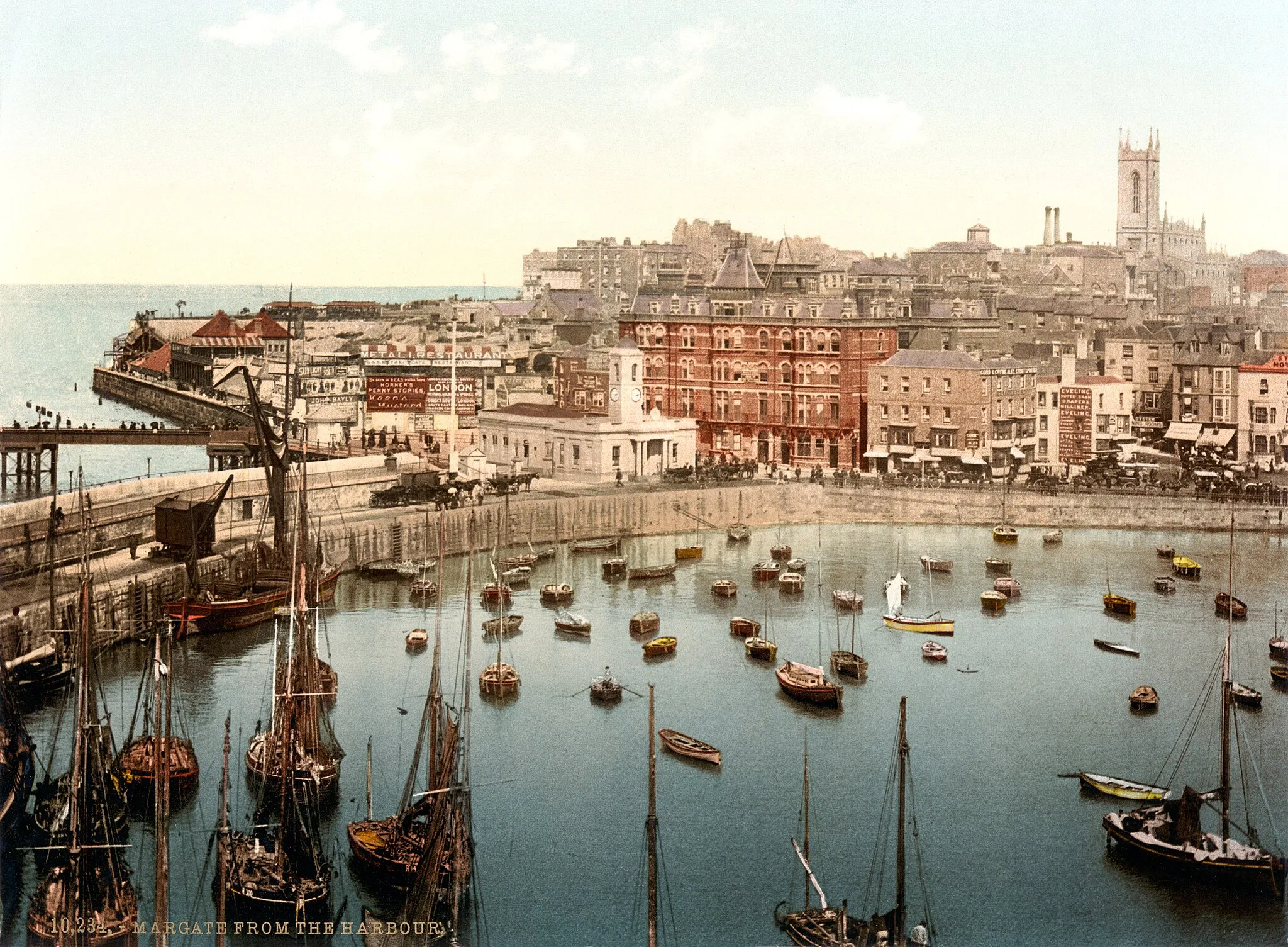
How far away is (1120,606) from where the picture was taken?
89.1 ft

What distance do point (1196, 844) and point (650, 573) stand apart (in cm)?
1345

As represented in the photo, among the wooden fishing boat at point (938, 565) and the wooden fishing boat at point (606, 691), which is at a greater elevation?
the wooden fishing boat at point (938, 565)

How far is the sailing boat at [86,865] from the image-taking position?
1595cm

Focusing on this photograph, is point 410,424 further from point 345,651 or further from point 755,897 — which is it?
point 755,897

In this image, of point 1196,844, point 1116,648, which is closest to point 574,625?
point 1116,648

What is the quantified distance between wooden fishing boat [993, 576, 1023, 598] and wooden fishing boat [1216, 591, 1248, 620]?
3161mm

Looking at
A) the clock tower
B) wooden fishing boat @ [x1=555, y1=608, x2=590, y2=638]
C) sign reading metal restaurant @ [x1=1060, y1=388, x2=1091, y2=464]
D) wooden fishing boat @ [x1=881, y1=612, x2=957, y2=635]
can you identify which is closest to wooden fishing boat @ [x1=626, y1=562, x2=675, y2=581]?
wooden fishing boat @ [x1=555, y1=608, x2=590, y2=638]

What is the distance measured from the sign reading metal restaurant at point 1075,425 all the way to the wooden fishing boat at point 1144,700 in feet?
35.2

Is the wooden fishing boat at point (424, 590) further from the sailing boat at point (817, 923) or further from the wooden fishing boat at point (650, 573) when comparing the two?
the sailing boat at point (817, 923)

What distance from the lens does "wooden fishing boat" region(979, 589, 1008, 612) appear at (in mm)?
27875

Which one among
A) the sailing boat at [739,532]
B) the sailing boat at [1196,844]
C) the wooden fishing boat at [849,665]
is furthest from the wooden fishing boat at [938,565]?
the sailing boat at [1196,844]

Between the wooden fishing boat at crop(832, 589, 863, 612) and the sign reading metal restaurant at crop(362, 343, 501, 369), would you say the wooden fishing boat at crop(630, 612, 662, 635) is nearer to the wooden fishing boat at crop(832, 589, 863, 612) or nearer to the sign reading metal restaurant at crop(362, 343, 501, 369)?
the wooden fishing boat at crop(832, 589, 863, 612)

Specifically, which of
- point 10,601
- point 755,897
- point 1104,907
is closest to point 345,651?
point 10,601

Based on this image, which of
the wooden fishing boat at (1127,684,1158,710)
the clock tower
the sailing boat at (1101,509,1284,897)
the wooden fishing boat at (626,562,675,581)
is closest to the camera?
the sailing boat at (1101,509,1284,897)
